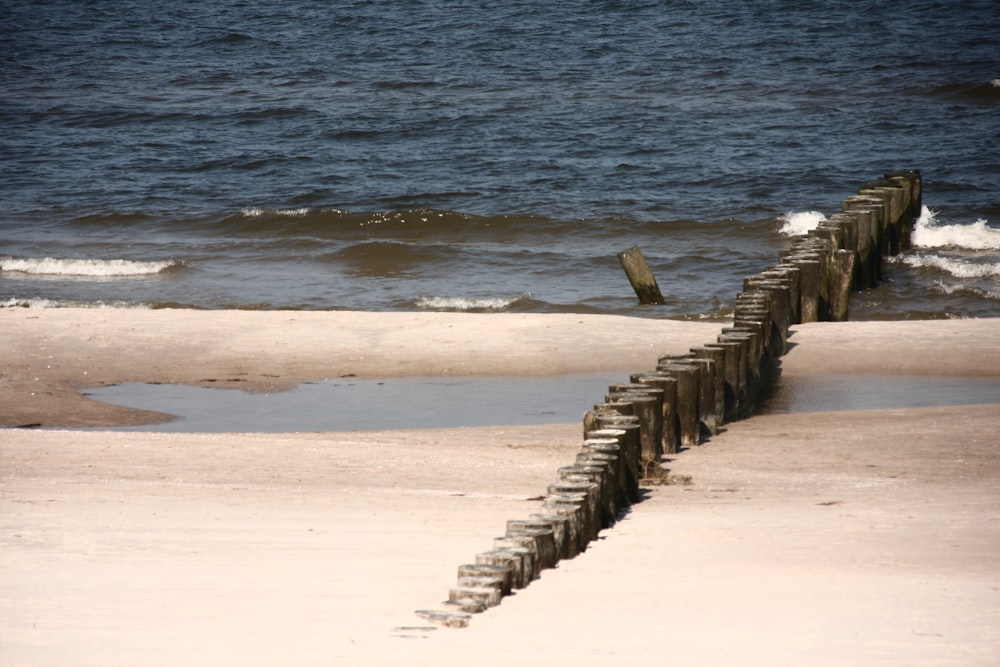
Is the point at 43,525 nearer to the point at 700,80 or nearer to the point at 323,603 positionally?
the point at 323,603

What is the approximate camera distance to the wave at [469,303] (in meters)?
16.3

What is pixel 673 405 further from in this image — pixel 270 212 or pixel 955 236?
pixel 270 212

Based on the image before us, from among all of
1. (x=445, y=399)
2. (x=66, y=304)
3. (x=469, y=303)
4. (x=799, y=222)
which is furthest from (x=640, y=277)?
(x=66, y=304)

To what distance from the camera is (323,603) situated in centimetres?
492

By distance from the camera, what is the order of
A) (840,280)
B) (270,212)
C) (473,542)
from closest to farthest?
(473,542), (840,280), (270,212)

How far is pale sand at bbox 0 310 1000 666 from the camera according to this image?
4.45 metres

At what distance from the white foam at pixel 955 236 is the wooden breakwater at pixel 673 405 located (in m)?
3.06

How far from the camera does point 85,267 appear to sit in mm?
19172

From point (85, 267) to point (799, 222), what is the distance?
37.4ft

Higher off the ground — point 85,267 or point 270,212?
point 270,212

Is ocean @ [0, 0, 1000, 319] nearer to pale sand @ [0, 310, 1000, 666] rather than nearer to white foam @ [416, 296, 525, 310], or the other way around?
white foam @ [416, 296, 525, 310]

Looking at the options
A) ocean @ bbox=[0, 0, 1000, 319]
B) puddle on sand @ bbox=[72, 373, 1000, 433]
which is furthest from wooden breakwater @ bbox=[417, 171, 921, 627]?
ocean @ bbox=[0, 0, 1000, 319]

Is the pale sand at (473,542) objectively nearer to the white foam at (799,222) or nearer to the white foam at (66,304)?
the white foam at (66,304)

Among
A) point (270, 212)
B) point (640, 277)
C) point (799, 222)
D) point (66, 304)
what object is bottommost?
point (66, 304)
